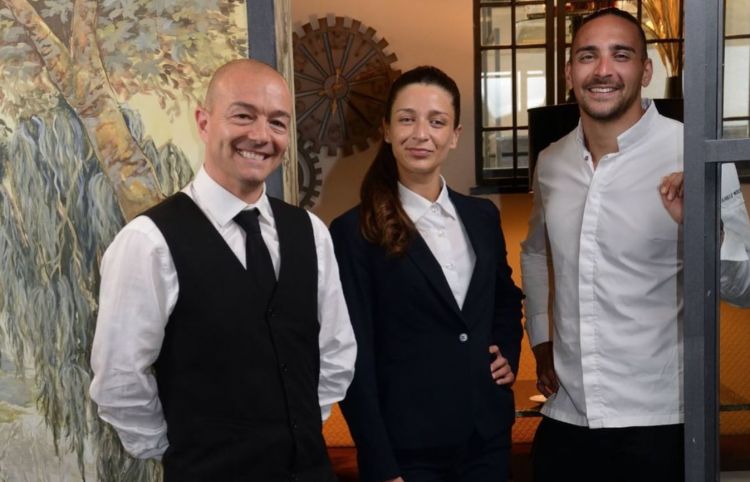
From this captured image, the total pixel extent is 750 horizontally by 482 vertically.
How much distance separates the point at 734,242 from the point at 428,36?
4392mm

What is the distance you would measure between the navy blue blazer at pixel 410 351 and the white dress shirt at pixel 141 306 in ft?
0.76

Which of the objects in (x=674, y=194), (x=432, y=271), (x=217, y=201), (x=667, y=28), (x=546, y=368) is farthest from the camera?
(x=667, y=28)

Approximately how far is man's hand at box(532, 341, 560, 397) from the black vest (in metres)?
0.92

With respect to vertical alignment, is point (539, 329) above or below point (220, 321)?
below

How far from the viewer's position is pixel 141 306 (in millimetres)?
1660

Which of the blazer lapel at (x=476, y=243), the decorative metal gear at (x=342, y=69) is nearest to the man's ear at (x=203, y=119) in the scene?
the blazer lapel at (x=476, y=243)

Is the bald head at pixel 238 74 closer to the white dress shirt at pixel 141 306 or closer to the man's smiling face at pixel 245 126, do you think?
the man's smiling face at pixel 245 126

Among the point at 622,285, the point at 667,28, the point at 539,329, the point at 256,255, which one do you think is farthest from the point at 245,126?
the point at 667,28

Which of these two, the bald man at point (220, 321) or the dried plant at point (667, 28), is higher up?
the dried plant at point (667, 28)

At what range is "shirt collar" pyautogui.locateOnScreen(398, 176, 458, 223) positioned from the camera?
85.9 inches

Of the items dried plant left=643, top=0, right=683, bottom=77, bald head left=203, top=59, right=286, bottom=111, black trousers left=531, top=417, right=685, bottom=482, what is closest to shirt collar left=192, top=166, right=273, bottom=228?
bald head left=203, top=59, right=286, bottom=111

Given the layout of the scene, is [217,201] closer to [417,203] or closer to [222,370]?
[222,370]

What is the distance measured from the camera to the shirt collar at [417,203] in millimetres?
2182

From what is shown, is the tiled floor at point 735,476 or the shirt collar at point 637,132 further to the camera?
the shirt collar at point 637,132
